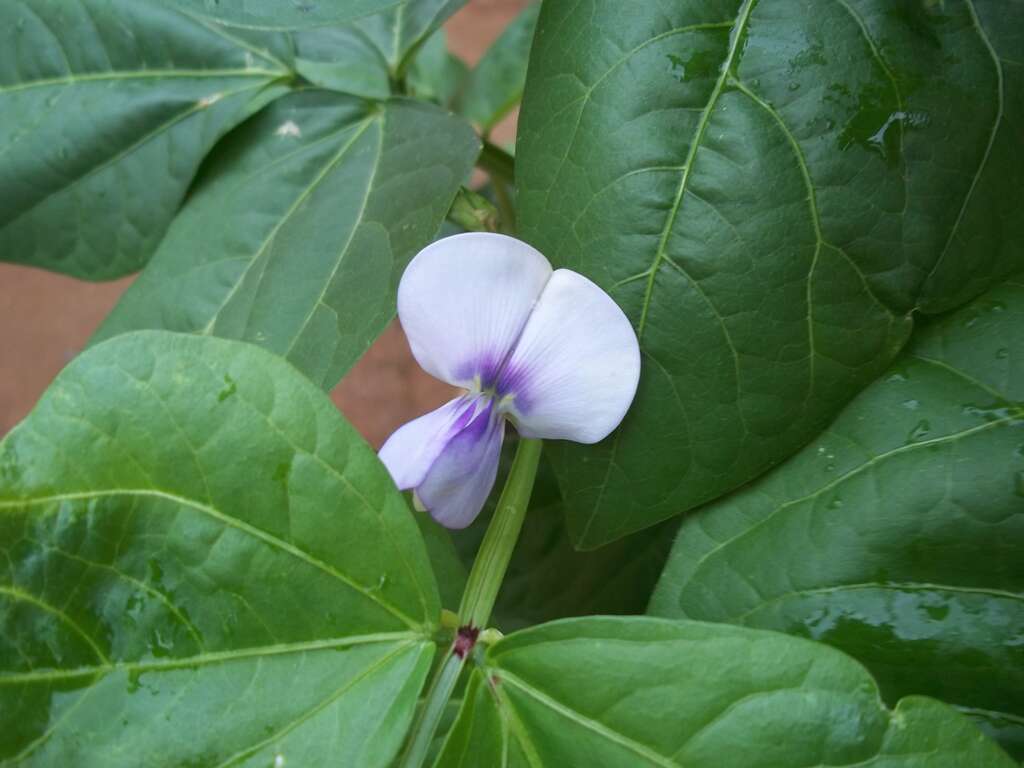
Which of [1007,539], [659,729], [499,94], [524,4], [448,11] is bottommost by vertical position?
[659,729]

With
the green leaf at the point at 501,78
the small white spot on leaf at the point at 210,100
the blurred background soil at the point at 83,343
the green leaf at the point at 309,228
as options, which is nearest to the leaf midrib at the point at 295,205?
the green leaf at the point at 309,228

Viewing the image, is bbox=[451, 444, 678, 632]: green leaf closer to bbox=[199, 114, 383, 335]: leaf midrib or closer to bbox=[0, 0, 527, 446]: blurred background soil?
bbox=[199, 114, 383, 335]: leaf midrib

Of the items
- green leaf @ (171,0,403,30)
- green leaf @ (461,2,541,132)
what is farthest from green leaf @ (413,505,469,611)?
green leaf @ (461,2,541,132)

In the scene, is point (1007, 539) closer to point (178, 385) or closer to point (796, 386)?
point (796, 386)

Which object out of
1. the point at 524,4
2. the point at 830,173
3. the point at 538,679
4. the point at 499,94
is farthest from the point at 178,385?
the point at 524,4

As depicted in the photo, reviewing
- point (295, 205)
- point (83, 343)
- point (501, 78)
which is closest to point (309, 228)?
point (295, 205)

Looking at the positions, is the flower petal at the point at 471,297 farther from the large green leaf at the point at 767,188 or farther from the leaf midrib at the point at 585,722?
the leaf midrib at the point at 585,722
